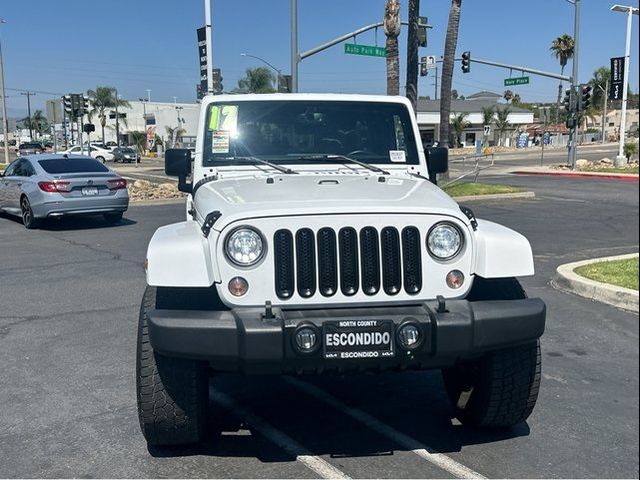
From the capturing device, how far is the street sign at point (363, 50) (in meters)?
26.4

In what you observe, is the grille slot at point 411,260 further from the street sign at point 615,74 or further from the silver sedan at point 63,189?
the street sign at point 615,74

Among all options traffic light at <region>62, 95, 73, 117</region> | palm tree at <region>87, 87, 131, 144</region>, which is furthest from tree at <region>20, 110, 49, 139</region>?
traffic light at <region>62, 95, 73, 117</region>

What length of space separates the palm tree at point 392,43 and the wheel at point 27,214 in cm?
1201

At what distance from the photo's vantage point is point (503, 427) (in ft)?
13.6

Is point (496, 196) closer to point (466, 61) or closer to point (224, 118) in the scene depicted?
point (224, 118)

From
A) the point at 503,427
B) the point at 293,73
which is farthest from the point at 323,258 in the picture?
the point at 293,73

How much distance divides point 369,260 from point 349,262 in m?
0.11

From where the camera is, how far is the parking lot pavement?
3.73 m

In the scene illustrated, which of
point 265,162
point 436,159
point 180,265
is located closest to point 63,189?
point 265,162

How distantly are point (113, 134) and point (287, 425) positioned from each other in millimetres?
102236

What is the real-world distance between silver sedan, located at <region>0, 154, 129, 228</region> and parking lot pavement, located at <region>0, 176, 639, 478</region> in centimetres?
602

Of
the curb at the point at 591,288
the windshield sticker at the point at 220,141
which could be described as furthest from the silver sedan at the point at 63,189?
the windshield sticker at the point at 220,141

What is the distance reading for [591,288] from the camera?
24.3 ft

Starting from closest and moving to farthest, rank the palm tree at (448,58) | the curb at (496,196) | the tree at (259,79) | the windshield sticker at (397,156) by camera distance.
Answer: the windshield sticker at (397,156) → the curb at (496,196) → the palm tree at (448,58) → the tree at (259,79)
